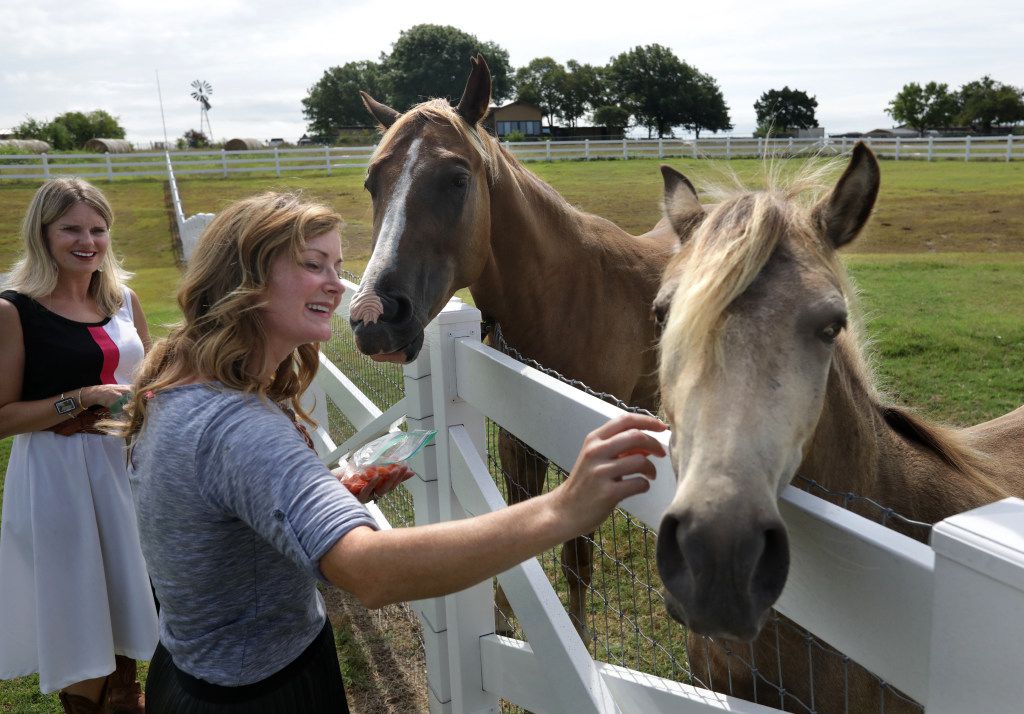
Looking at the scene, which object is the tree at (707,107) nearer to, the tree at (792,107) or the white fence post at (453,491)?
the tree at (792,107)

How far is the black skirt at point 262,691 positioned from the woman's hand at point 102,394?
1458 millimetres

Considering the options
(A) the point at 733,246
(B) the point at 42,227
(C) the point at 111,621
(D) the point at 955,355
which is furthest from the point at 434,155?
(D) the point at 955,355

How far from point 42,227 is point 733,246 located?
120 inches

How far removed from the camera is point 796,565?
4.44ft

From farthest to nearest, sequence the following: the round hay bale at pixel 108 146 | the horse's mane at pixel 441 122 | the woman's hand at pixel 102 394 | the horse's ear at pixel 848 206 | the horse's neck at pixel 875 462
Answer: the round hay bale at pixel 108 146 → the horse's mane at pixel 441 122 → the woman's hand at pixel 102 394 → the horse's neck at pixel 875 462 → the horse's ear at pixel 848 206

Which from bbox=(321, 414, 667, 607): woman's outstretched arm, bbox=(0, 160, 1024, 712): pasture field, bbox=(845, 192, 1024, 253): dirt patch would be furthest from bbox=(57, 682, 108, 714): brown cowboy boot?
bbox=(845, 192, 1024, 253): dirt patch

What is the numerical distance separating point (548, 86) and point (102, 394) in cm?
6911

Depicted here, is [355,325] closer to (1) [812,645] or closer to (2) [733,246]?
(2) [733,246]

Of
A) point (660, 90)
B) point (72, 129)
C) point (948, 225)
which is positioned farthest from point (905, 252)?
point (72, 129)

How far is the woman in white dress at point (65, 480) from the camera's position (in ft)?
10.1

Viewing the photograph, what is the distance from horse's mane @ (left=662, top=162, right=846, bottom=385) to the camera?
141 cm

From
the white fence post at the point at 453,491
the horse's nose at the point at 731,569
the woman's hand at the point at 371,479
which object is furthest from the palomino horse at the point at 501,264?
the horse's nose at the point at 731,569

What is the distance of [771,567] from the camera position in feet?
3.73

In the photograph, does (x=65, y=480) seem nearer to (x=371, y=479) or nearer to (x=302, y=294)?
(x=371, y=479)
